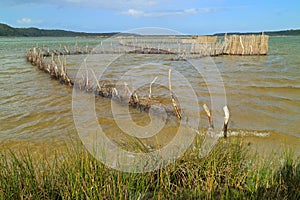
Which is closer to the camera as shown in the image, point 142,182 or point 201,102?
point 142,182

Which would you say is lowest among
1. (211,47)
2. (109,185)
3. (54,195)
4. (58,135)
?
(58,135)

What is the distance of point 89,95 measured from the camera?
10.7m

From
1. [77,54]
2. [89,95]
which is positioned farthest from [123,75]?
[77,54]

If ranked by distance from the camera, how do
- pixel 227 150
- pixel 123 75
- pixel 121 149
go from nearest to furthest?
pixel 227 150 → pixel 121 149 → pixel 123 75

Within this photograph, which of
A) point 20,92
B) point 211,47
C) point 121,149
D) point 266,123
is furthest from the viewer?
point 211,47

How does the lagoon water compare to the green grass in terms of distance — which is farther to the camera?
the lagoon water

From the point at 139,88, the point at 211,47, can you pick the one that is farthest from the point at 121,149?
the point at 211,47

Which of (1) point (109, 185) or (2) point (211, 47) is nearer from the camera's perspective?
(1) point (109, 185)

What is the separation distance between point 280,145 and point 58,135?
5.39 metres

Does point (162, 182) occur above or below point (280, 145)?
above

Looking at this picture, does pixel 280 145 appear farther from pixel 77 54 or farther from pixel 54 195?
pixel 77 54

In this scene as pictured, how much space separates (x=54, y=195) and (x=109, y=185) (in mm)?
755

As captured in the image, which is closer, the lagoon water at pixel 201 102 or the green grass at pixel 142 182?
the green grass at pixel 142 182

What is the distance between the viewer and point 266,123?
7547mm
